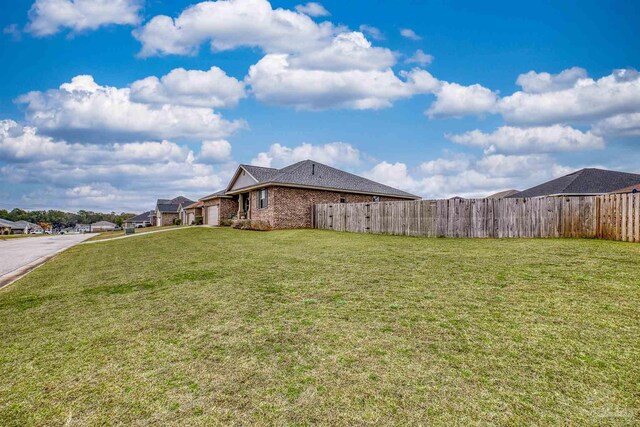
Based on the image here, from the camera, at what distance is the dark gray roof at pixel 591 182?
26.1 m

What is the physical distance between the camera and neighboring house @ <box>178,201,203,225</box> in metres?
44.1

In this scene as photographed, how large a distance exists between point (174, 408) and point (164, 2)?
18.3 m

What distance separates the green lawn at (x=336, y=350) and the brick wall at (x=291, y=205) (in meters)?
17.0

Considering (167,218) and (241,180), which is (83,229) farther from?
(241,180)

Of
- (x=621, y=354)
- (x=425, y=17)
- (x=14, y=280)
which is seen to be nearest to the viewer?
(x=621, y=354)

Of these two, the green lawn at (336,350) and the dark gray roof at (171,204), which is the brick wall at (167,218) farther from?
the green lawn at (336,350)

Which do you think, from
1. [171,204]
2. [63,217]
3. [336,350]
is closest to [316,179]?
[336,350]

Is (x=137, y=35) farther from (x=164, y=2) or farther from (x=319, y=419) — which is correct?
(x=319, y=419)

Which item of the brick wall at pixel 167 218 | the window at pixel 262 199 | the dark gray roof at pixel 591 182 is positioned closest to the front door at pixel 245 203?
the window at pixel 262 199

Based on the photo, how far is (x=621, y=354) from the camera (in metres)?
3.57

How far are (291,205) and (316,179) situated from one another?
3.13 meters

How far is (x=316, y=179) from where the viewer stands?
87.1 feet

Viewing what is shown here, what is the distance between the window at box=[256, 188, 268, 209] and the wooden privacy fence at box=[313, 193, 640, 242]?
9659 millimetres

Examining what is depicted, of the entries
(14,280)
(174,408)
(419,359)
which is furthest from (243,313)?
(14,280)
